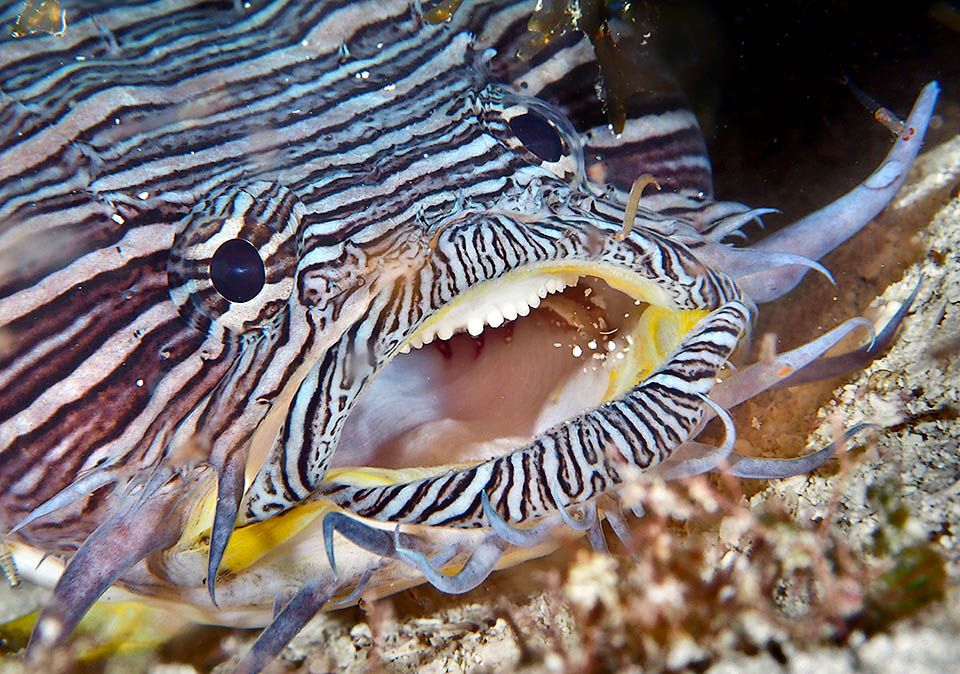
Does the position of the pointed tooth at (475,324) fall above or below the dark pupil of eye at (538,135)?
below

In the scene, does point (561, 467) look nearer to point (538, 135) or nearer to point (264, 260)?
point (264, 260)

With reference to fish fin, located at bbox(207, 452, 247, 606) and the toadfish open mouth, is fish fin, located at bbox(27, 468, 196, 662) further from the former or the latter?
the toadfish open mouth

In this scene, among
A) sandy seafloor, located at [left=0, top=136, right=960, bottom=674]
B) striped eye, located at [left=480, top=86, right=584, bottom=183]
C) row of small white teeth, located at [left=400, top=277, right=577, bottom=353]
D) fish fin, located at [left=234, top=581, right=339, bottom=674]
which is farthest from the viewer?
striped eye, located at [left=480, top=86, right=584, bottom=183]

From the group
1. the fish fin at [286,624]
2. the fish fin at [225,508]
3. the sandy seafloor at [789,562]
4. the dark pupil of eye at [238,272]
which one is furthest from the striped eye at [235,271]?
the sandy seafloor at [789,562]

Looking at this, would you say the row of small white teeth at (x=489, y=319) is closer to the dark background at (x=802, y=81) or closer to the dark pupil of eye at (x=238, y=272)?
the dark pupil of eye at (x=238, y=272)

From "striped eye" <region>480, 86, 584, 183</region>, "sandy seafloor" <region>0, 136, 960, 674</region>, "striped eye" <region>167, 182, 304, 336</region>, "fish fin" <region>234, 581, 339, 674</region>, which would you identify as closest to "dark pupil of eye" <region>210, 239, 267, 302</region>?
"striped eye" <region>167, 182, 304, 336</region>
